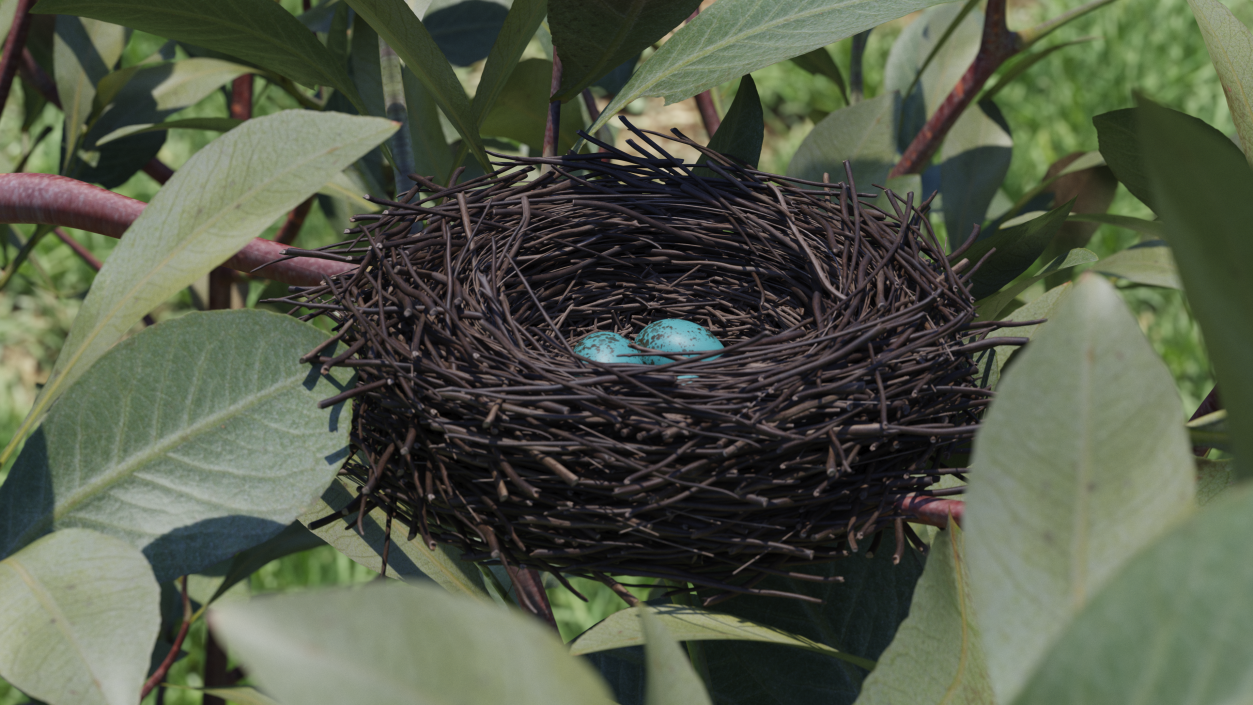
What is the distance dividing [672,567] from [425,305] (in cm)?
24

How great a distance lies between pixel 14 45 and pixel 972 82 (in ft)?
3.02

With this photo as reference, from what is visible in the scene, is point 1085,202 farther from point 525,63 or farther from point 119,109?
point 119,109

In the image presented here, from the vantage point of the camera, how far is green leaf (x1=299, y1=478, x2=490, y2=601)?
51 cm

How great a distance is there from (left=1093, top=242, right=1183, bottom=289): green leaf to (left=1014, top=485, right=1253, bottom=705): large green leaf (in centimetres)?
78

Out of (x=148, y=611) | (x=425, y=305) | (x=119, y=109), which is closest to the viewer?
(x=148, y=611)

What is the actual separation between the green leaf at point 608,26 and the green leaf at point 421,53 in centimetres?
8

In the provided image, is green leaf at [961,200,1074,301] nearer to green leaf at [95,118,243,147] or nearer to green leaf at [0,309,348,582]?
green leaf at [0,309,348,582]

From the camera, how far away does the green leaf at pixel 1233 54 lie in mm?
509

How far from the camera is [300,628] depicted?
8.4 inches

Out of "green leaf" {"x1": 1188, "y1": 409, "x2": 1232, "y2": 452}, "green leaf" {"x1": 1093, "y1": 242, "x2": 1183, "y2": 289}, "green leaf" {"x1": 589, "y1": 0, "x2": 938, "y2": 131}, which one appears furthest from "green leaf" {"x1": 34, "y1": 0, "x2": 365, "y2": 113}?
"green leaf" {"x1": 1093, "y1": 242, "x2": 1183, "y2": 289}

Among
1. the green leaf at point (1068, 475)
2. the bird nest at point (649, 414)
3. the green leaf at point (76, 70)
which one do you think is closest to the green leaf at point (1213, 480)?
the bird nest at point (649, 414)

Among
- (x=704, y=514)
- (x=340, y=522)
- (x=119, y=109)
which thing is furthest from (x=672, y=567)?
(x=119, y=109)

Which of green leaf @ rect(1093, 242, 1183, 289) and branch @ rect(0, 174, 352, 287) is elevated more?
branch @ rect(0, 174, 352, 287)

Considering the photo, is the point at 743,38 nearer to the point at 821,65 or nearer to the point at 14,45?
the point at 821,65
